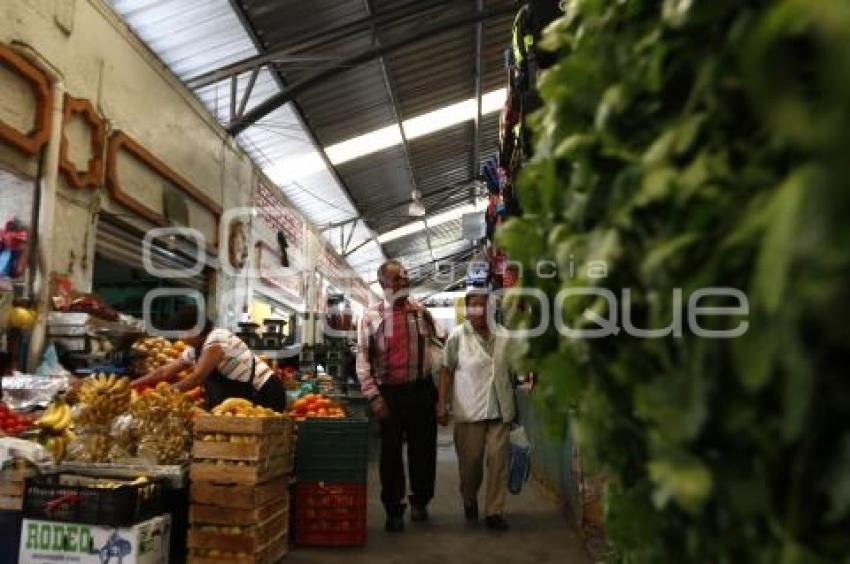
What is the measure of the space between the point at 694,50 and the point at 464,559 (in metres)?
3.31

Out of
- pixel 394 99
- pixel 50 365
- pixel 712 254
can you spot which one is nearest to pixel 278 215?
pixel 394 99

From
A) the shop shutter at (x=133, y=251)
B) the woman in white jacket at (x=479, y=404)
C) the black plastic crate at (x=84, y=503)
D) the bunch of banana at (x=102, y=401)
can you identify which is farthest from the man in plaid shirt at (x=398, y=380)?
the shop shutter at (x=133, y=251)

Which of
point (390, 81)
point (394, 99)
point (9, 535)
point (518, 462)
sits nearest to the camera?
point (9, 535)

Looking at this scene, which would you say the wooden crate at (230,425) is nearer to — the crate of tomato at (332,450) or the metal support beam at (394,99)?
the crate of tomato at (332,450)

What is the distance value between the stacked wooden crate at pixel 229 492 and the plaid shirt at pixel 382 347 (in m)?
1.17

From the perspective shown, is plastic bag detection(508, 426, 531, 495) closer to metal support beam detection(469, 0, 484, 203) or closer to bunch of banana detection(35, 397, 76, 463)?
bunch of banana detection(35, 397, 76, 463)

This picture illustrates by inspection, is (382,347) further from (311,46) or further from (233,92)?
(233,92)

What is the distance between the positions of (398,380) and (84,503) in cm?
206

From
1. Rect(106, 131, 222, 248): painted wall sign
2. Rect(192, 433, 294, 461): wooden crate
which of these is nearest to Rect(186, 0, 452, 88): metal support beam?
Rect(106, 131, 222, 248): painted wall sign

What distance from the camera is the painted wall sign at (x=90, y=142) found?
488 cm

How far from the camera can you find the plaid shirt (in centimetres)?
453

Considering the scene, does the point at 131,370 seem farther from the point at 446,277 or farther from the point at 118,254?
the point at 446,277

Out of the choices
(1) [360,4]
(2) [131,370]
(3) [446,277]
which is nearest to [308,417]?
(2) [131,370]

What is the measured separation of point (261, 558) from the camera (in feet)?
11.0
